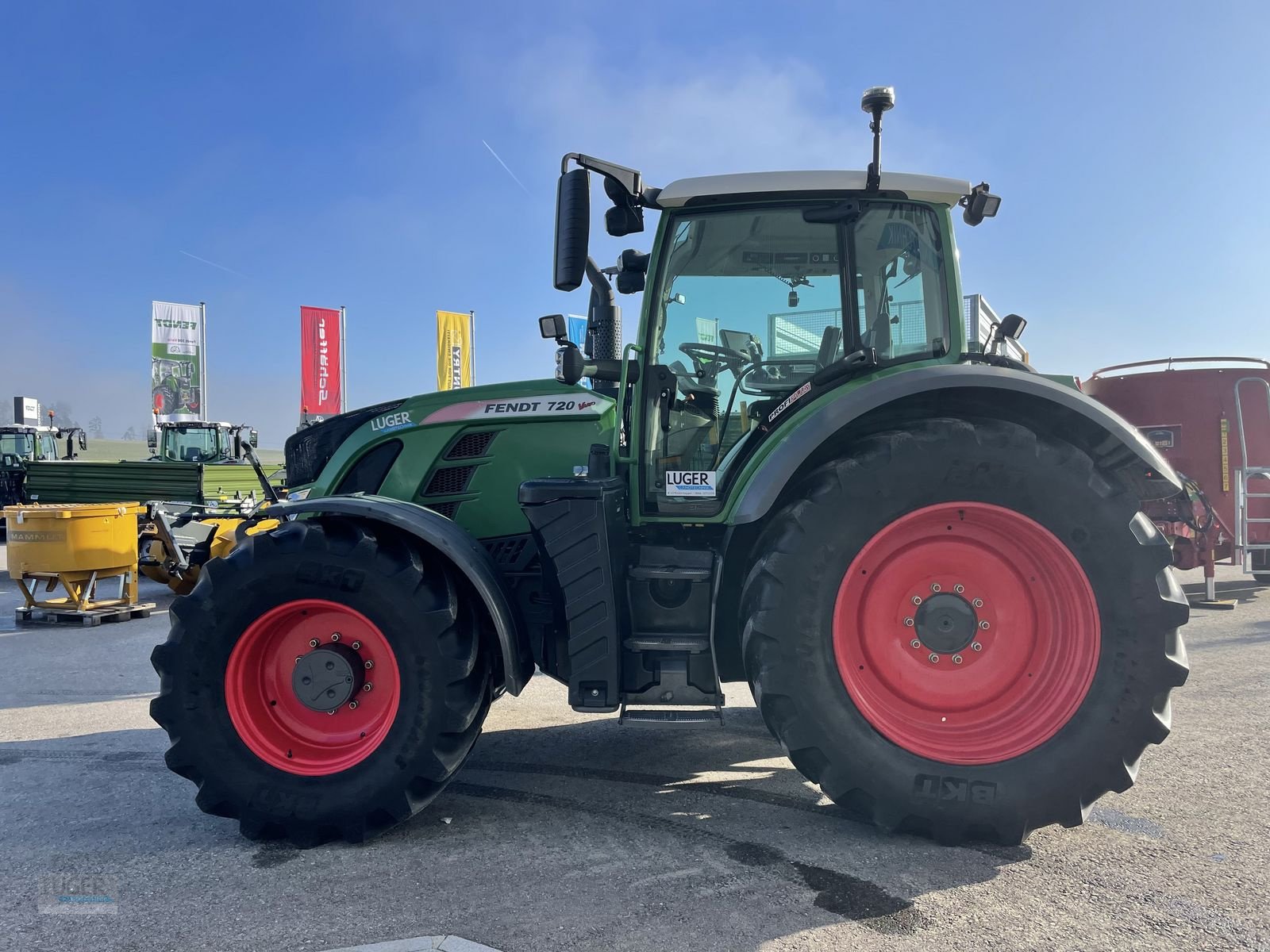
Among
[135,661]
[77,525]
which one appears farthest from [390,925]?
[77,525]

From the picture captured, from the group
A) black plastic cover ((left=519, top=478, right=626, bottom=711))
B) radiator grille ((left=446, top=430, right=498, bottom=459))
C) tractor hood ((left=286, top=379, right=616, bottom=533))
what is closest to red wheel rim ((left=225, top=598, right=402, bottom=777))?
black plastic cover ((left=519, top=478, right=626, bottom=711))

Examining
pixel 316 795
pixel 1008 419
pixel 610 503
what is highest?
pixel 1008 419

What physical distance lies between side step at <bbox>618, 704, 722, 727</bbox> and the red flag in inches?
707

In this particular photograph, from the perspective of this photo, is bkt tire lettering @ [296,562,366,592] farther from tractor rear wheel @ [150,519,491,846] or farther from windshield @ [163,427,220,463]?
windshield @ [163,427,220,463]

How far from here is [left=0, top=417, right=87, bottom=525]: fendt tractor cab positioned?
57.6 feet

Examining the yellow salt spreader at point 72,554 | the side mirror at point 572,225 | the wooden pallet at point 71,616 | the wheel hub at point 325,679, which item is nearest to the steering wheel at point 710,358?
the side mirror at point 572,225

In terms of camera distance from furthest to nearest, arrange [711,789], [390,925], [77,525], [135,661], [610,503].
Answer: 1. [77,525]
2. [135,661]
3. [711,789]
4. [610,503]
5. [390,925]

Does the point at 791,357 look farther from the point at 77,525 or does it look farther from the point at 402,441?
the point at 77,525

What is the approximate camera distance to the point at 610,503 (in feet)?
10.4

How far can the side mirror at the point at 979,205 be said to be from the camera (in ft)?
10.6

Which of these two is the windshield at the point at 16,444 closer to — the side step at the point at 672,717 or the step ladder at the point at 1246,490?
the side step at the point at 672,717

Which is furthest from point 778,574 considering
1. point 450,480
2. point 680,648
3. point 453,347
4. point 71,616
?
point 453,347

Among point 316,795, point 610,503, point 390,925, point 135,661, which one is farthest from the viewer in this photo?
point 135,661

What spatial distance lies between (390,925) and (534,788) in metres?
1.10
